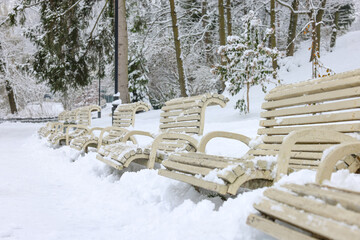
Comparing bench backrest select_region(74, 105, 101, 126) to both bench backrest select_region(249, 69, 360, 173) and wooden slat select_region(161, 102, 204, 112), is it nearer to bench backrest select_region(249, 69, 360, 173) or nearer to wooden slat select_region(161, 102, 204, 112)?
wooden slat select_region(161, 102, 204, 112)

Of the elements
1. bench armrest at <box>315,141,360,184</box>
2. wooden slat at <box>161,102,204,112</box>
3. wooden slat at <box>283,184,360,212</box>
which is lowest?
wooden slat at <box>283,184,360,212</box>

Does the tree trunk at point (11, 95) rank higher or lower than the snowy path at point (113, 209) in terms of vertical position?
higher

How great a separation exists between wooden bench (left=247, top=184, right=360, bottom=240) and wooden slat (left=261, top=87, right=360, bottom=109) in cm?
103

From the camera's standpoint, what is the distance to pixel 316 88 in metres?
2.65

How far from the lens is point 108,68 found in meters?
22.1

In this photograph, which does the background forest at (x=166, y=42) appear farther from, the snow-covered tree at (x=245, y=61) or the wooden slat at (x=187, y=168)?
Answer: the wooden slat at (x=187, y=168)

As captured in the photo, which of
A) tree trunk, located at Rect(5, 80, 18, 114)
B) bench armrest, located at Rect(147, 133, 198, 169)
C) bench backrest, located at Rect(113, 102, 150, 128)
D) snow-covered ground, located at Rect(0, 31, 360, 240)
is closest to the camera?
snow-covered ground, located at Rect(0, 31, 360, 240)

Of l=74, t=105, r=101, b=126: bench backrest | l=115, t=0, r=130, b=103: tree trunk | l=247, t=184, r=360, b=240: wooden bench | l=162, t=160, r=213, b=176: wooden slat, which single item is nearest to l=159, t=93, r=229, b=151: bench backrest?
l=162, t=160, r=213, b=176: wooden slat

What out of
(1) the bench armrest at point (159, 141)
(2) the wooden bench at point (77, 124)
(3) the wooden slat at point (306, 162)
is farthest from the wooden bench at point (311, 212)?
(2) the wooden bench at point (77, 124)

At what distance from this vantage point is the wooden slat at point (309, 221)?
112 cm

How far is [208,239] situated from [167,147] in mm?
2183

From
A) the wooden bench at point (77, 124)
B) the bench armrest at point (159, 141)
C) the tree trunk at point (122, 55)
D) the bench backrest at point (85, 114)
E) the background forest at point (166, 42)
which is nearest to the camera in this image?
the bench armrest at point (159, 141)

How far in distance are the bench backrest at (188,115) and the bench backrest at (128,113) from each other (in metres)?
0.91

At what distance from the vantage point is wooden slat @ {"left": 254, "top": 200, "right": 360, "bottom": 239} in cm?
112
